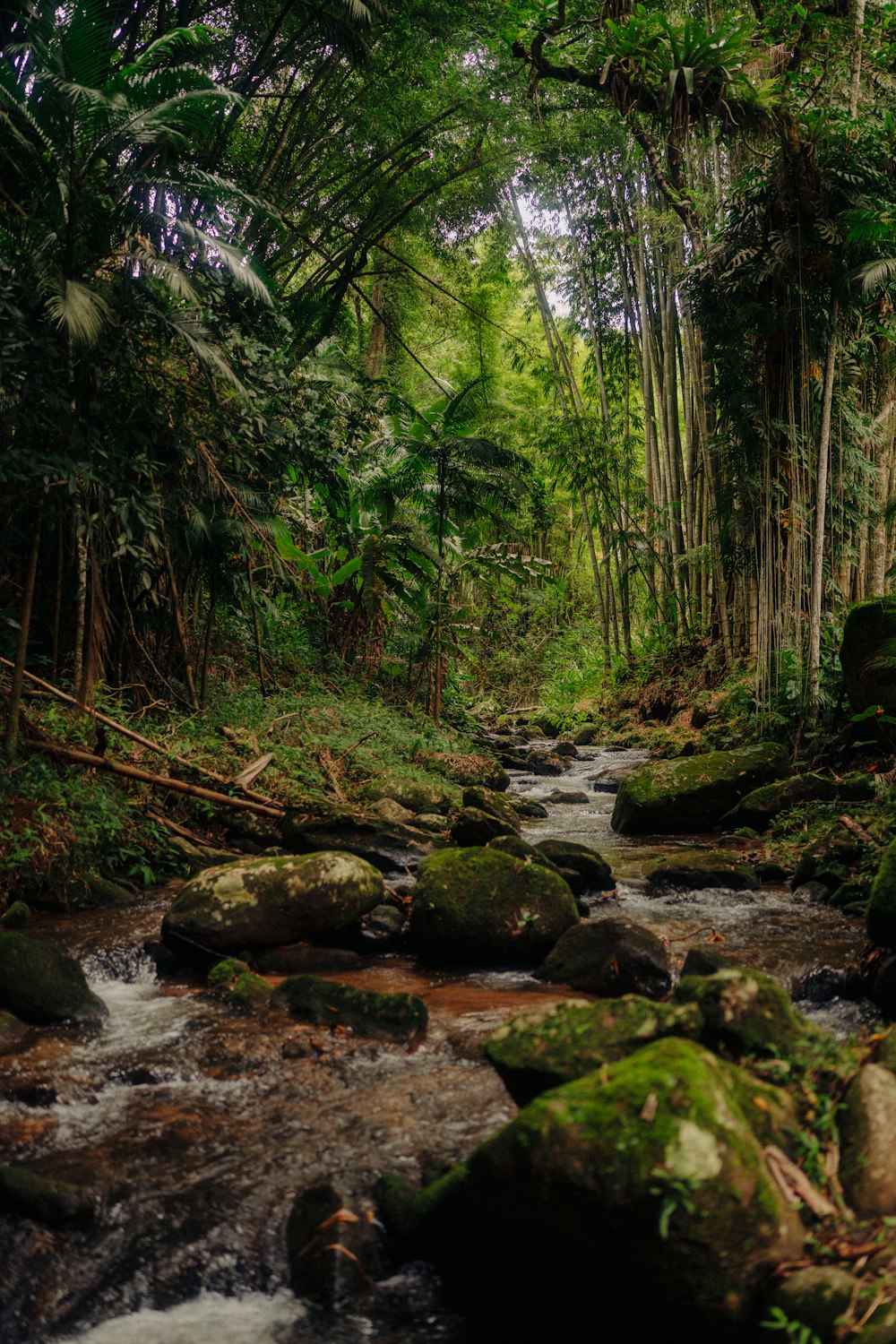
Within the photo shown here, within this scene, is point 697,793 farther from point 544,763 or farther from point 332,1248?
point 332,1248

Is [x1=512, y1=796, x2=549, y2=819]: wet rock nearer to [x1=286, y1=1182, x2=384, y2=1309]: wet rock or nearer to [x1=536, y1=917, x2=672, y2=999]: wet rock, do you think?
[x1=536, y1=917, x2=672, y2=999]: wet rock

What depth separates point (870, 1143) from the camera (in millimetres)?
2041

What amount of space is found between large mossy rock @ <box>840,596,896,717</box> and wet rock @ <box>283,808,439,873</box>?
3.61 metres

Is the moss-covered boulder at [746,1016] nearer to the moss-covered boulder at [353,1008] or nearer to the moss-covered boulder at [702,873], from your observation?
the moss-covered boulder at [353,1008]

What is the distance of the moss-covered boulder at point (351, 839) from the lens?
585 centimetres

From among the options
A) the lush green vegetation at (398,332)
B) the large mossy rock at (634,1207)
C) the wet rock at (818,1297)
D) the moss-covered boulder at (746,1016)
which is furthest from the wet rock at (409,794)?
the wet rock at (818,1297)

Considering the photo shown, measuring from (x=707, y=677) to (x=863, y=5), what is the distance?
7.19 m

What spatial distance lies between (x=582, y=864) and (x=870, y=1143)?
3.89m

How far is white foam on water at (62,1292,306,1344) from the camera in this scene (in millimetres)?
2078

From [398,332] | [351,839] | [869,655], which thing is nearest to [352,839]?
[351,839]

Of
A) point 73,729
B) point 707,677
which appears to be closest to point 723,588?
point 707,677

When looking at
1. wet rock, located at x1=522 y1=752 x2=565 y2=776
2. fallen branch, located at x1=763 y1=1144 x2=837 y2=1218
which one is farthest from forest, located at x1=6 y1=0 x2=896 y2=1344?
wet rock, located at x1=522 y1=752 x2=565 y2=776

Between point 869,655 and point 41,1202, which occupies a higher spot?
point 869,655

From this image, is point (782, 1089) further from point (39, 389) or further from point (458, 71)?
point (458, 71)
